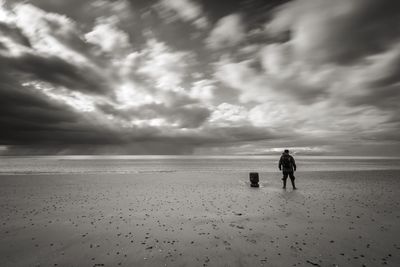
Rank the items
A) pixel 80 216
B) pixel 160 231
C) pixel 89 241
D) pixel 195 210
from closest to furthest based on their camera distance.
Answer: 1. pixel 89 241
2. pixel 160 231
3. pixel 80 216
4. pixel 195 210

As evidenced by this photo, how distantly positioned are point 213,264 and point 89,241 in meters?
4.53

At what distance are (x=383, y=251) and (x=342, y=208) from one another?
18.5 feet

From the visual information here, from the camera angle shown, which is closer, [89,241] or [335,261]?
[335,261]

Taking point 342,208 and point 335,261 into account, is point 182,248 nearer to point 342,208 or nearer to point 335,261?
point 335,261

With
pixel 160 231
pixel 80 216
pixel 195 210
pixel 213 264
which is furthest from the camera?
pixel 195 210

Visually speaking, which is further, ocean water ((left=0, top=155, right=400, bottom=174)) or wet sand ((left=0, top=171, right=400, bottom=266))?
ocean water ((left=0, top=155, right=400, bottom=174))

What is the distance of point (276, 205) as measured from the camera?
38.3 ft

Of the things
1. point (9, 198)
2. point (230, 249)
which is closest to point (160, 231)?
point (230, 249)

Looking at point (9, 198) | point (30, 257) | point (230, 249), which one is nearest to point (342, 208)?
point (230, 249)

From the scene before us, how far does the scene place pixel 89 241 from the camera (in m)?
6.93

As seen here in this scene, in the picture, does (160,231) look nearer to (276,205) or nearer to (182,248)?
(182,248)

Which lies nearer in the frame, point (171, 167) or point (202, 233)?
point (202, 233)

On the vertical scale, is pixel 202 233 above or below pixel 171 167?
above

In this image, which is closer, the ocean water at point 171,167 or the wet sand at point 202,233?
the wet sand at point 202,233
